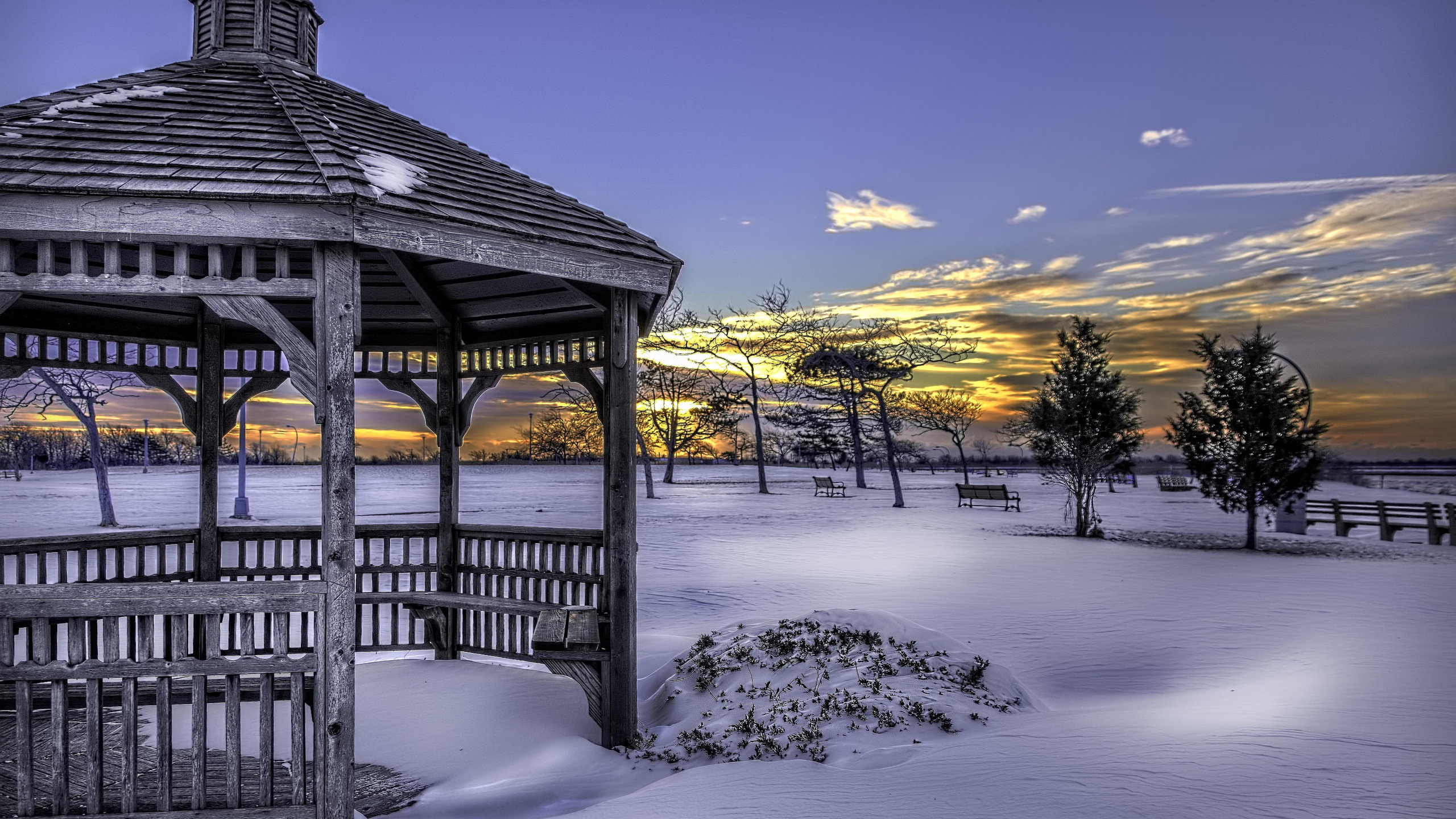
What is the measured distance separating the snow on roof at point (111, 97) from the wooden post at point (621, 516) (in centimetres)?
350

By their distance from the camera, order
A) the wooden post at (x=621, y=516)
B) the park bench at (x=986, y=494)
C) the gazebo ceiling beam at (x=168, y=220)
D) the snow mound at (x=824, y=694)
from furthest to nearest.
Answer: the park bench at (x=986, y=494) < the wooden post at (x=621, y=516) < the snow mound at (x=824, y=694) < the gazebo ceiling beam at (x=168, y=220)

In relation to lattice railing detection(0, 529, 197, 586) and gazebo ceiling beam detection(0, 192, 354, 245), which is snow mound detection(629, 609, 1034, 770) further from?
lattice railing detection(0, 529, 197, 586)

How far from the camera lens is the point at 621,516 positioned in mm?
6355

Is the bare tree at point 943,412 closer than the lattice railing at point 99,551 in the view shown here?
No

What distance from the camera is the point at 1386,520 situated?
69.0 feet

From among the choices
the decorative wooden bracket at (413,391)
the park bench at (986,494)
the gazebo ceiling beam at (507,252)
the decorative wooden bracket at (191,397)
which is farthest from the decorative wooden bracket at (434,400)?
the park bench at (986,494)

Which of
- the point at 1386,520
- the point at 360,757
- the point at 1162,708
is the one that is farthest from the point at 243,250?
the point at 1386,520

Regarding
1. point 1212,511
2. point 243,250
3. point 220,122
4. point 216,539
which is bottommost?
point 1212,511

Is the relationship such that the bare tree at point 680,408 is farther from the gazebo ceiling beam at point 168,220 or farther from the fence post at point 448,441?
the gazebo ceiling beam at point 168,220

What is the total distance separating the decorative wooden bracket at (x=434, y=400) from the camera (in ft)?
27.8

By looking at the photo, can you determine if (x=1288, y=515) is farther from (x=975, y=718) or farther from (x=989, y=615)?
(x=975, y=718)

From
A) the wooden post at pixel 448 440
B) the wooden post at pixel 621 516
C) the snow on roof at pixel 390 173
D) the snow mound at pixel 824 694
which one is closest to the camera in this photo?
the snow on roof at pixel 390 173

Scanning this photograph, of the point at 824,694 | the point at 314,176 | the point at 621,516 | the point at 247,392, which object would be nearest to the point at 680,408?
the point at 247,392

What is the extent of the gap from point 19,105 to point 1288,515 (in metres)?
27.1
